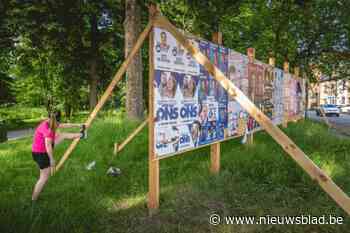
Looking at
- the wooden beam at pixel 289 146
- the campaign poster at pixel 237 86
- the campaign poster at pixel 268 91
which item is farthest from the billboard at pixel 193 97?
the campaign poster at pixel 268 91

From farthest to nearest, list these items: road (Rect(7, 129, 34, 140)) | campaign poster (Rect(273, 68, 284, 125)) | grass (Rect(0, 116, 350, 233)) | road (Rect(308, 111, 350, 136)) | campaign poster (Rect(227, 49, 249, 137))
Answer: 1. road (Rect(7, 129, 34, 140))
2. road (Rect(308, 111, 350, 136))
3. campaign poster (Rect(273, 68, 284, 125))
4. campaign poster (Rect(227, 49, 249, 137))
5. grass (Rect(0, 116, 350, 233))

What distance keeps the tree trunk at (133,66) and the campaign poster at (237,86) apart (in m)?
3.79

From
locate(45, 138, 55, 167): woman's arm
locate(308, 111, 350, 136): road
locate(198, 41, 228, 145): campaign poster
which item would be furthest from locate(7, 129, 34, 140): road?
locate(308, 111, 350, 136): road

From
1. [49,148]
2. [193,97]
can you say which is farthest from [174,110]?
[49,148]

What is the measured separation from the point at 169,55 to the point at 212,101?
1490 millimetres

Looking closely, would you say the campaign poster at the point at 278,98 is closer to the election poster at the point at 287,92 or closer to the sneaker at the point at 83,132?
the election poster at the point at 287,92

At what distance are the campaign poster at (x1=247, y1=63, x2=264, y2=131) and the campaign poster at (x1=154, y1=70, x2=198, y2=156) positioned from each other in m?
2.84

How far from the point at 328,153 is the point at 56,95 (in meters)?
24.3

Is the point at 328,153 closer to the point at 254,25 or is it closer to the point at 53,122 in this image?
the point at 53,122

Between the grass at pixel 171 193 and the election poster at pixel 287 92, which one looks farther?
the election poster at pixel 287 92

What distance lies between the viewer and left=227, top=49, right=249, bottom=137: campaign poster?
6.48 m

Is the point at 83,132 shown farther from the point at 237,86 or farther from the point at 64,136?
the point at 237,86

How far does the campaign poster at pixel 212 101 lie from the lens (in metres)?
5.39

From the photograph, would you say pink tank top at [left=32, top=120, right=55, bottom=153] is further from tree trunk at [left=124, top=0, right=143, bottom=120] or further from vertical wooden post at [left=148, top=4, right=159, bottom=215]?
tree trunk at [left=124, top=0, right=143, bottom=120]
